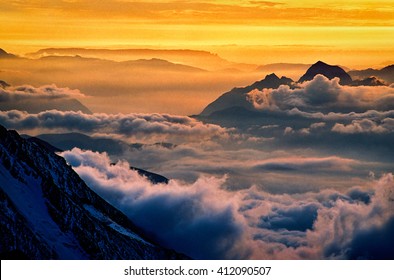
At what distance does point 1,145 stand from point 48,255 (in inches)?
1516

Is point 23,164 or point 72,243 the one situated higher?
point 23,164

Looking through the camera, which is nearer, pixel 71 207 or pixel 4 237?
pixel 4 237

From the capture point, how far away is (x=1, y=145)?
196m

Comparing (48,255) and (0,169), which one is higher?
(0,169)

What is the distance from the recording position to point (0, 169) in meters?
188

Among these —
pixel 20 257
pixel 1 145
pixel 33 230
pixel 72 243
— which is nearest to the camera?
pixel 20 257
